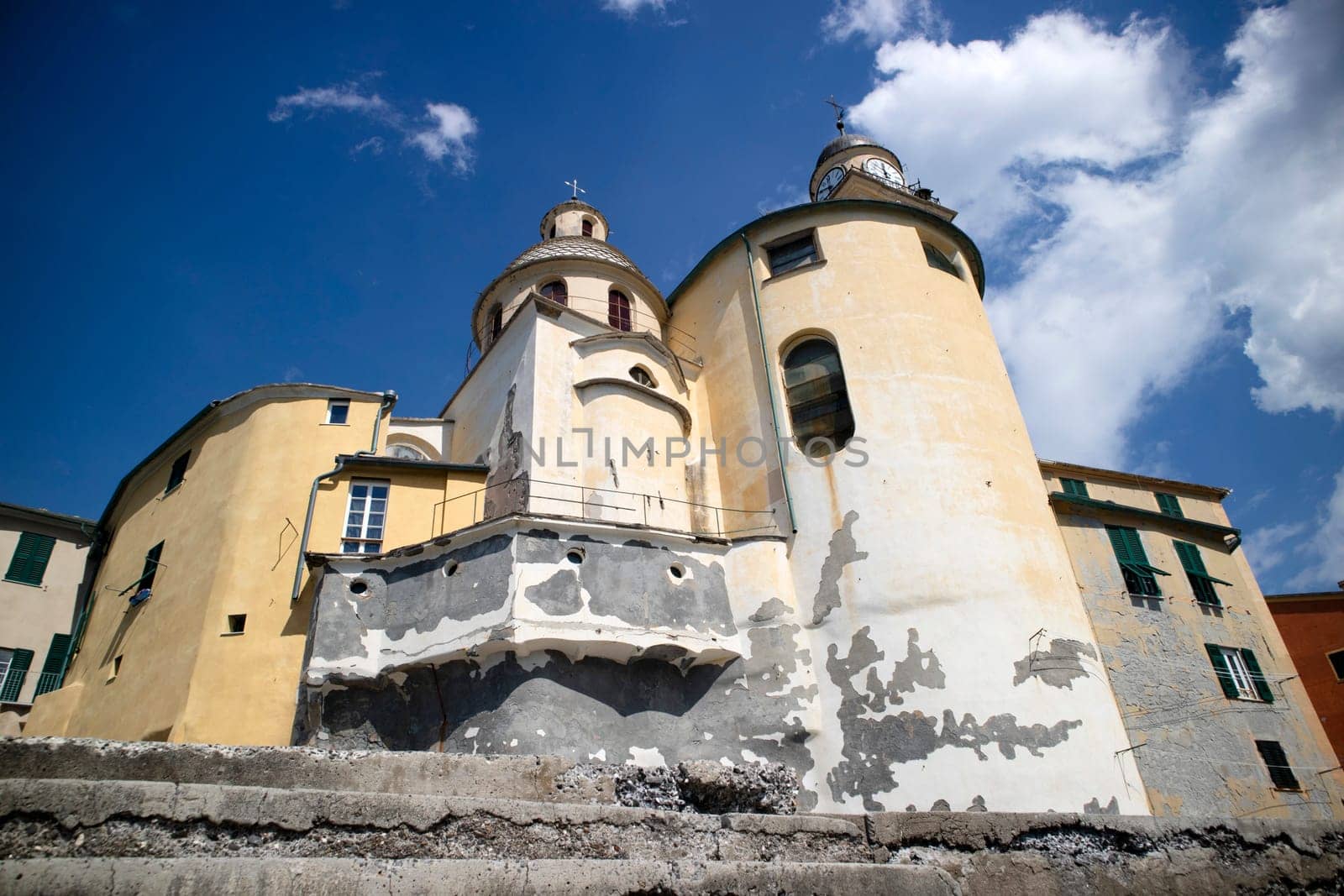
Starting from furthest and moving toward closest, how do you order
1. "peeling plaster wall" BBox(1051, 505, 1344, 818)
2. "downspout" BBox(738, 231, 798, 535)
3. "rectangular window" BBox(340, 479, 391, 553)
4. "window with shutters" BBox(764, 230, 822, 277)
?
"window with shutters" BBox(764, 230, 822, 277), "downspout" BBox(738, 231, 798, 535), "rectangular window" BBox(340, 479, 391, 553), "peeling plaster wall" BBox(1051, 505, 1344, 818)

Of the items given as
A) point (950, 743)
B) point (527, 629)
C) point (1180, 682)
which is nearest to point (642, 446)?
point (527, 629)

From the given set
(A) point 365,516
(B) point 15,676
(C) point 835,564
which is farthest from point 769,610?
(B) point 15,676

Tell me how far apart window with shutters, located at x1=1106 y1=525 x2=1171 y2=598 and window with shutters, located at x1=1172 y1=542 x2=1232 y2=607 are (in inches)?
47.4

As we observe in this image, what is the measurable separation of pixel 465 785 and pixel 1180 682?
57.1 ft

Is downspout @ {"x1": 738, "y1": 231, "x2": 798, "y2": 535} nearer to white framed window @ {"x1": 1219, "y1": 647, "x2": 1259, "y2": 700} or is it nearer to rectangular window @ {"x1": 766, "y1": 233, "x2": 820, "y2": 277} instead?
rectangular window @ {"x1": 766, "y1": 233, "x2": 820, "y2": 277}

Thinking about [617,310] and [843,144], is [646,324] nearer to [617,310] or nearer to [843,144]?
[617,310]

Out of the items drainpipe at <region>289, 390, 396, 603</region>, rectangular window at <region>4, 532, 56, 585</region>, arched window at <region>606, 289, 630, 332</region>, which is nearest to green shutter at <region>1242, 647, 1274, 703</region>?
arched window at <region>606, 289, 630, 332</region>

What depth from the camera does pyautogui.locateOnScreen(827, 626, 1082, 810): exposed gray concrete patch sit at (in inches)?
605

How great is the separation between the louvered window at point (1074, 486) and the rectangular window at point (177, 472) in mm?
23938

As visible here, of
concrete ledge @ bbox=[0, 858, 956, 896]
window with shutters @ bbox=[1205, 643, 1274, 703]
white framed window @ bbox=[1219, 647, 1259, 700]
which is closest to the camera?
concrete ledge @ bbox=[0, 858, 956, 896]

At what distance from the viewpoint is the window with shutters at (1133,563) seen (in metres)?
19.4

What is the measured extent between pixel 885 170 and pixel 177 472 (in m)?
28.7

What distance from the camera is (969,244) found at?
76.9 ft

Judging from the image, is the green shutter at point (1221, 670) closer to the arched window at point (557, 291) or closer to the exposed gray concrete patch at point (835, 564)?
the exposed gray concrete patch at point (835, 564)
